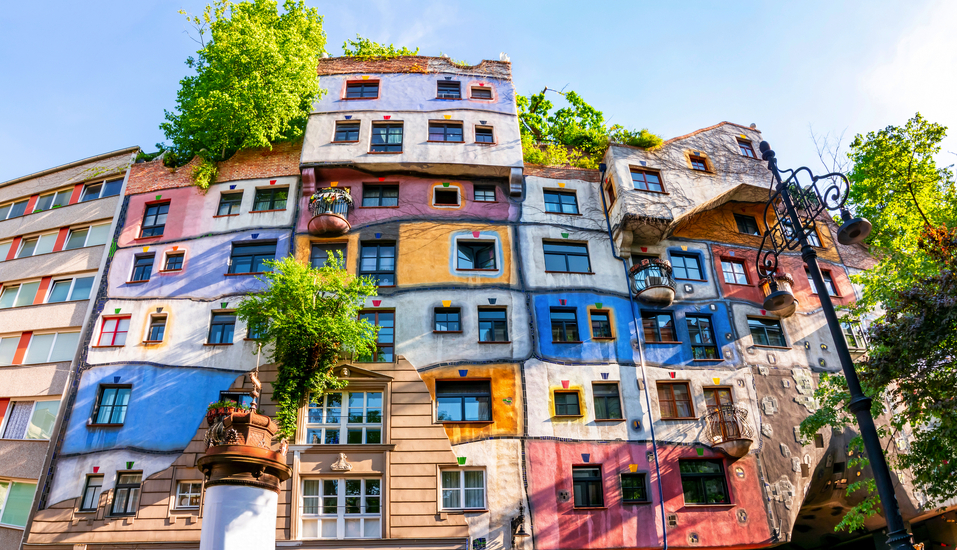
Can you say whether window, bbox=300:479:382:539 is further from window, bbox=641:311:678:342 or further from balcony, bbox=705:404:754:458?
balcony, bbox=705:404:754:458

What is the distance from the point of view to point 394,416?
17.8 metres

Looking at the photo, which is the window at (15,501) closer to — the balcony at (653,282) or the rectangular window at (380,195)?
the rectangular window at (380,195)

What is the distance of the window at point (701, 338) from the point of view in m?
20.7

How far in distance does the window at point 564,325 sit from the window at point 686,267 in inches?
179

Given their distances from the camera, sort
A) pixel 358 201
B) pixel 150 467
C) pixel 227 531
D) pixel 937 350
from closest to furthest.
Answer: pixel 227 531
pixel 937 350
pixel 150 467
pixel 358 201

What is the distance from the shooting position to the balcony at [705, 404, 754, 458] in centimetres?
1845

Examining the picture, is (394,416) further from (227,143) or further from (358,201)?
(227,143)

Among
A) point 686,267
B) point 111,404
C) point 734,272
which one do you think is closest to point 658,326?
point 686,267

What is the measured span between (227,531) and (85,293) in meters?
14.2

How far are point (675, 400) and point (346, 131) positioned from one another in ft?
49.7

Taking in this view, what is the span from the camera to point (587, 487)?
17906 millimetres

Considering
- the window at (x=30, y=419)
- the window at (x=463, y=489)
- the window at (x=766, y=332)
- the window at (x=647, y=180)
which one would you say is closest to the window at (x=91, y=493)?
the window at (x=30, y=419)

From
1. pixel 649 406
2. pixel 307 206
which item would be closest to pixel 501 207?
pixel 307 206

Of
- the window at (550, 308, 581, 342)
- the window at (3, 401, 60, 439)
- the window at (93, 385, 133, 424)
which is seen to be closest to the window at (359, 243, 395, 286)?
the window at (550, 308, 581, 342)
